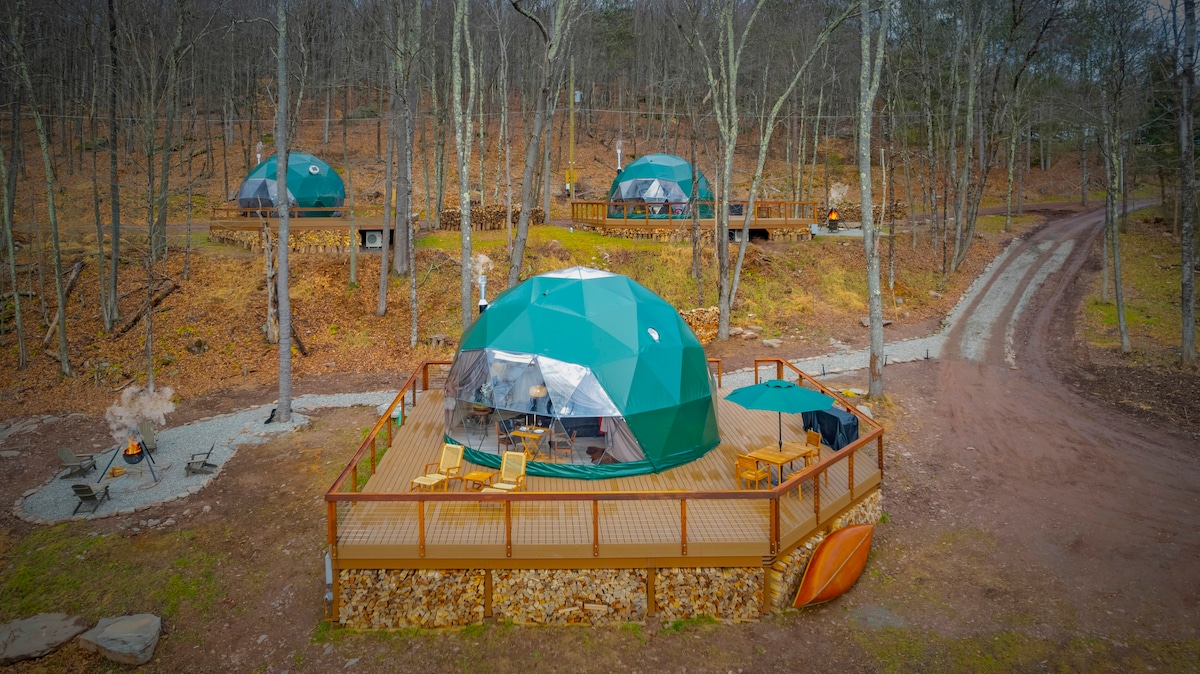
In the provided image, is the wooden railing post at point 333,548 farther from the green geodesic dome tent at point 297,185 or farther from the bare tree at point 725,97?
the green geodesic dome tent at point 297,185

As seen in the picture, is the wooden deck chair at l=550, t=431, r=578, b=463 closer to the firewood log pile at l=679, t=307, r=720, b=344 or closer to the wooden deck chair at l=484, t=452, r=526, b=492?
the wooden deck chair at l=484, t=452, r=526, b=492

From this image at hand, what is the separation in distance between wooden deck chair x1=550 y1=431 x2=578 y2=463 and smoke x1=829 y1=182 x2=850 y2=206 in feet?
117

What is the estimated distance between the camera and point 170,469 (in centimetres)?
1311

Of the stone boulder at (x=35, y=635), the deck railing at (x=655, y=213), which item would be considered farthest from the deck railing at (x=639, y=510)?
the deck railing at (x=655, y=213)

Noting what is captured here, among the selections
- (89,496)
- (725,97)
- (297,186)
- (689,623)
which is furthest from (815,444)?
(297,186)

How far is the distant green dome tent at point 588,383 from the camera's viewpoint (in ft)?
35.7

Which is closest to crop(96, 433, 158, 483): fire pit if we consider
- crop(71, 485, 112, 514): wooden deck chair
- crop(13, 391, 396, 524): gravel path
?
crop(13, 391, 396, 524): gravel path

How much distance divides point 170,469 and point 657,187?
2305 centimetres

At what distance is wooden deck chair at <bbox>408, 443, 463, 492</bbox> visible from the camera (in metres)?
10.1

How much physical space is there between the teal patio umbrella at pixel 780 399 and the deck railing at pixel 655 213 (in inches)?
721

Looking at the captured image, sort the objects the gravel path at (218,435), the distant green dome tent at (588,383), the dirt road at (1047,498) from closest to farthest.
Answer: the dirt road at (1047,498) → the distant green dome tent at (588,383) → the gravel path at (218,435)

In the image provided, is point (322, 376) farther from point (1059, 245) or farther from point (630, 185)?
point (1059, 245)

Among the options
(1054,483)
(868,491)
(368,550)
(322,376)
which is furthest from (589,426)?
(322,376)

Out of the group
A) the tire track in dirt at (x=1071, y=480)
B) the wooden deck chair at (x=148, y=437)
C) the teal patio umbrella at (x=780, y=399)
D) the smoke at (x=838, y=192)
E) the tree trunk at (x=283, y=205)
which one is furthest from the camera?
the smoke at (x=838, y=192)
